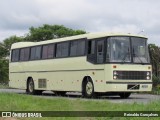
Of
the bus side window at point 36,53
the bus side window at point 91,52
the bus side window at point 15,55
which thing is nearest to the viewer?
the bus side window at point 91,52

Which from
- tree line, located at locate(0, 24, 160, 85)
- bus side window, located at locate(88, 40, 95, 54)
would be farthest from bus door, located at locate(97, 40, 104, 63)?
tree line, located at locate(0, 24, 160, 85)

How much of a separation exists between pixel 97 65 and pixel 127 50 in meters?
1.58

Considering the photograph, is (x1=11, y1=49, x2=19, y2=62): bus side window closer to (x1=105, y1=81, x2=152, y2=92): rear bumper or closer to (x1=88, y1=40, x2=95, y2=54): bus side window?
(x1=88, y1=40, x2=95, y2=54): bus side window

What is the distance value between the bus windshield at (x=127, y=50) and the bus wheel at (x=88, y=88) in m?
1.90

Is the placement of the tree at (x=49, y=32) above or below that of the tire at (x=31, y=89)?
above

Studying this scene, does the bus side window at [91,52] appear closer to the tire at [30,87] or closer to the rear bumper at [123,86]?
the rear bumper at [123,86]

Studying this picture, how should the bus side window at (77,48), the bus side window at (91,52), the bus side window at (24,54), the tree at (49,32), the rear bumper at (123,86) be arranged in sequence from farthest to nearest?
the tree at (49,32) → the bus side window at (24,54) → the bus side window at (77,48) → the bus side window at (91,52) → the rear bumper at (123,86)

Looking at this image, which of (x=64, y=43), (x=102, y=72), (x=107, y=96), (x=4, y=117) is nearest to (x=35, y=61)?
(x=64, y=43)

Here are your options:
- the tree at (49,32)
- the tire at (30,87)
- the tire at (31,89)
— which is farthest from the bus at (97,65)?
the tree at (49,32)

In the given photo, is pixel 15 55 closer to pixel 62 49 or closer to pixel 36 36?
pixel 62 49

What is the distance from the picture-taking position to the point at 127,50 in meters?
21.5

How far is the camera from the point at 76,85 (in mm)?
23797

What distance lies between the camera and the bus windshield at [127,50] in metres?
21.2

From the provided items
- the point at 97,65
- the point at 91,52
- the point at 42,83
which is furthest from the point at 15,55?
the point at 97,65
